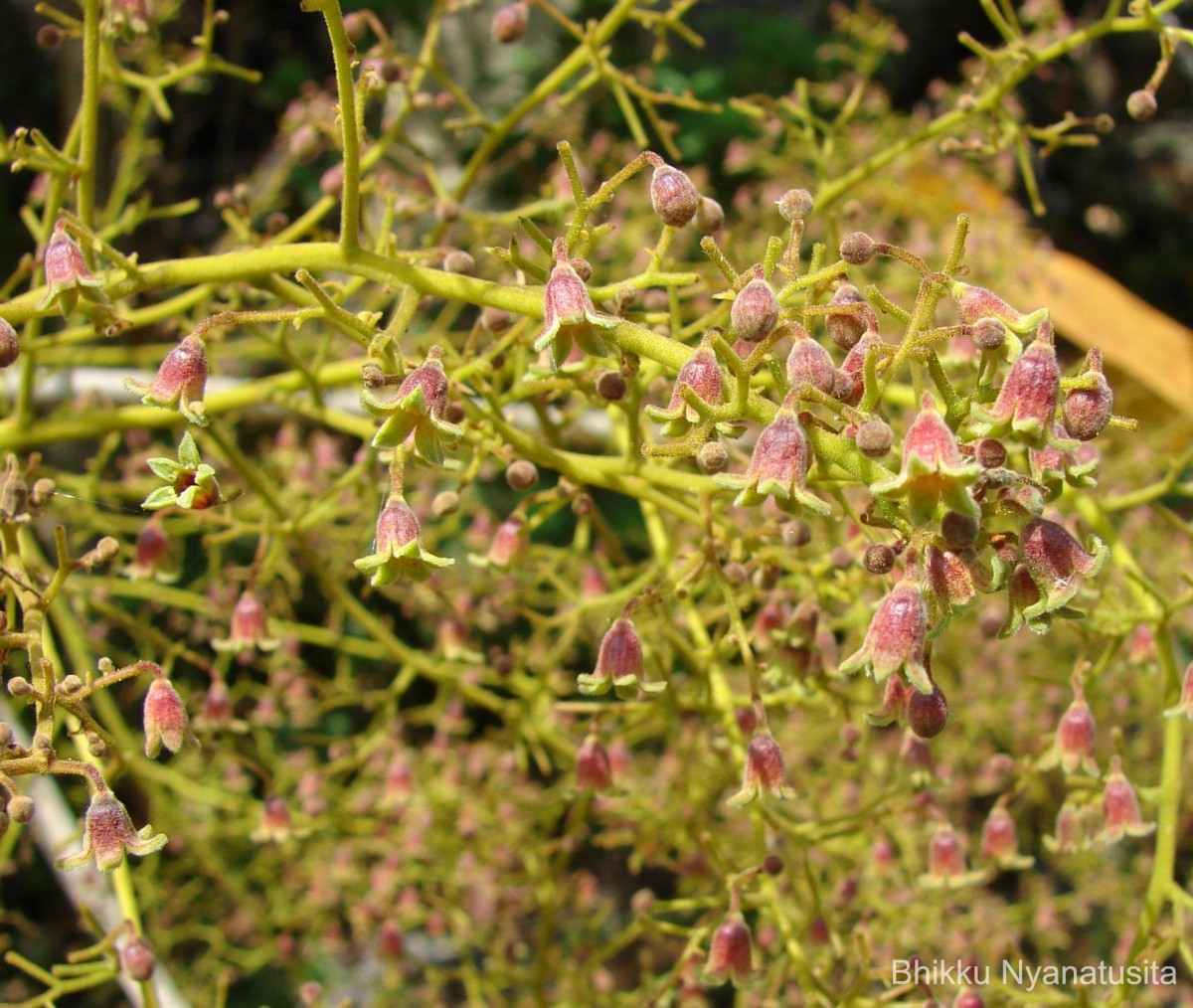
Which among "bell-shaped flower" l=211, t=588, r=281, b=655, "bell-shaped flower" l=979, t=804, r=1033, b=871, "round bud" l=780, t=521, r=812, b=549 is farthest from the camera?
"bell-shaped flower" l=979, t=804, r=1033, b=871

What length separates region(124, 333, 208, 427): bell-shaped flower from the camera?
106cm

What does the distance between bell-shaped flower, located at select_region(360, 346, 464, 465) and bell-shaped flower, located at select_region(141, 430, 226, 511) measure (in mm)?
153

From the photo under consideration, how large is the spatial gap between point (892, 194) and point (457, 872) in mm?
2657

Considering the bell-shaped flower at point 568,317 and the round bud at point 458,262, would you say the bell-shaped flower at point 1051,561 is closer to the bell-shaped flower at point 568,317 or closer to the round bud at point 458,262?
the bell-shaped flower at point 568,317

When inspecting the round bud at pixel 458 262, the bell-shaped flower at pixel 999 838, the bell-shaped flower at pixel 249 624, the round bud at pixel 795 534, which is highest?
the round bud at pixel 458 262

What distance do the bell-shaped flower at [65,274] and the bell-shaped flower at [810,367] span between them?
2.29 ft

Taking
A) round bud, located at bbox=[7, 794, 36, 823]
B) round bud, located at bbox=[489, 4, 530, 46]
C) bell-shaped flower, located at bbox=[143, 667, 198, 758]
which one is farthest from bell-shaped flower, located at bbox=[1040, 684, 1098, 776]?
round bud, located at bbox=[489, 4, 530, 46]

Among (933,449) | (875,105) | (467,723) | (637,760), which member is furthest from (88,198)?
(875,105)

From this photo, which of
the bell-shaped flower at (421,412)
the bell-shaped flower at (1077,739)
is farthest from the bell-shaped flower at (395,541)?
the bell-shaped flower at (1077,739)

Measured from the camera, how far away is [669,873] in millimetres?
4375

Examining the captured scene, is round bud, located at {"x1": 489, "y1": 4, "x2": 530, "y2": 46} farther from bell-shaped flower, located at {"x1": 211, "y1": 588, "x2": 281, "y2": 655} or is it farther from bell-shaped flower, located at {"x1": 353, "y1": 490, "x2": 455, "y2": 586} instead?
bell-shaped flower, located at {"x1": 353, "y1": 490, "x2": 455, "y2": 586}

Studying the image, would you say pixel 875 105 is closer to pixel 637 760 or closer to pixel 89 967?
pixel 637 760

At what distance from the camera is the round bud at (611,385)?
1.23m

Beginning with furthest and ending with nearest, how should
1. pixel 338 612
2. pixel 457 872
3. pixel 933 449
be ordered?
pixel 457 872
pixel 338 612
pixel 933 449
